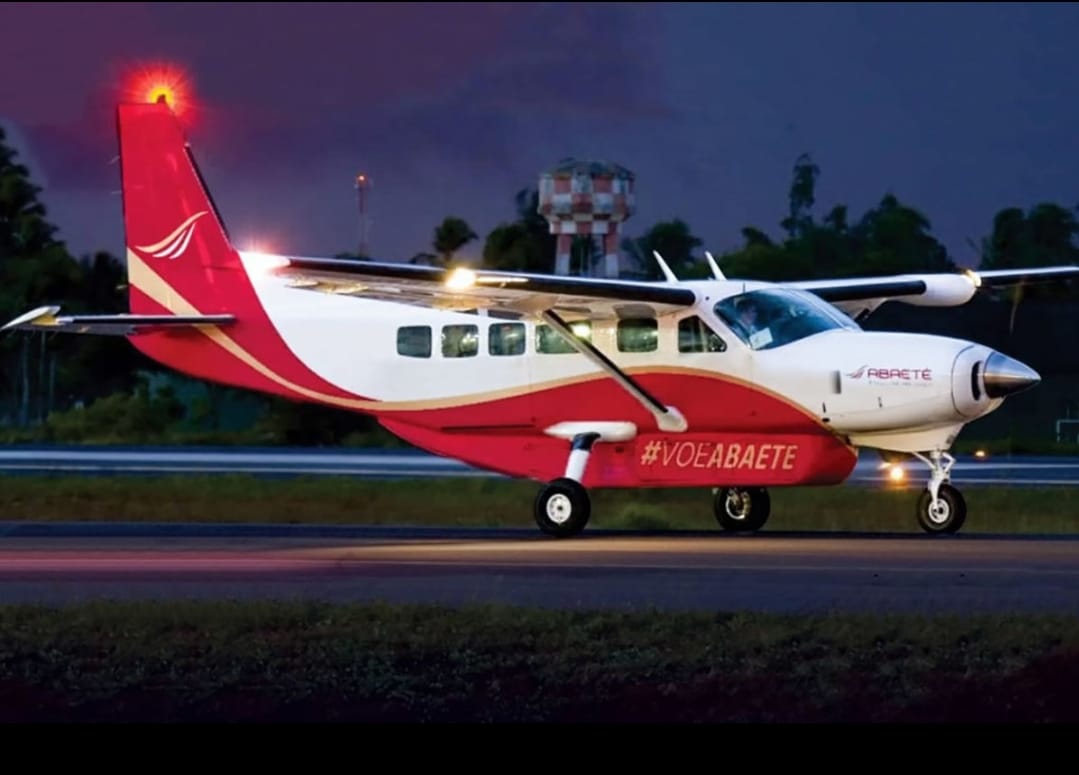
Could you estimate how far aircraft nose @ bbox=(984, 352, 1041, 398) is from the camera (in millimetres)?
19953

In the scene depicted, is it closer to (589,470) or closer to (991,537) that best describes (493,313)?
(589,470)

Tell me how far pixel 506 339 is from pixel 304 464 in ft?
50.9

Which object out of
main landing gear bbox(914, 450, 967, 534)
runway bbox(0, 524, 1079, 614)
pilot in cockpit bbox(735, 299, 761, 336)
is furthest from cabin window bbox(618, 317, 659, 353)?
main landing gear bbox(914, 450, 967, 534)

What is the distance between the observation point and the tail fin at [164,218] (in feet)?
Answer: 84.1

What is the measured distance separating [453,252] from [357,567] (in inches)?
1341

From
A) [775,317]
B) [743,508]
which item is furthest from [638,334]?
[743,508]

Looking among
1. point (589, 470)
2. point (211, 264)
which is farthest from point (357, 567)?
point (211, 264)

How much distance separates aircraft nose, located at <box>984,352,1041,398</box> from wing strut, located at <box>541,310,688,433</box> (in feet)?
11.1

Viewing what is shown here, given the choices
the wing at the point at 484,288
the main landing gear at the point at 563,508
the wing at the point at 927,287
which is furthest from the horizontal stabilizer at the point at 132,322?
the wing at the point at 927,287

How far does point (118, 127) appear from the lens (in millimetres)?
26172

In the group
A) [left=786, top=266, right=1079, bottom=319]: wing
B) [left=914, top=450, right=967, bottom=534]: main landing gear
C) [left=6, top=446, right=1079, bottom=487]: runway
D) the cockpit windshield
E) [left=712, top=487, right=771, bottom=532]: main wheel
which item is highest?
[left=786, top=266, right=1079, bottom=319]: wing

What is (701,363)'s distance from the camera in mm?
22078

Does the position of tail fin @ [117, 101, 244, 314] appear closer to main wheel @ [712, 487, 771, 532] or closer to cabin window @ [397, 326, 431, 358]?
cabin window @ [397, 326, 431, 358]

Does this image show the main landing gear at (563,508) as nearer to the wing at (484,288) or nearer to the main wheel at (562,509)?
the main wheel at (562,509)
